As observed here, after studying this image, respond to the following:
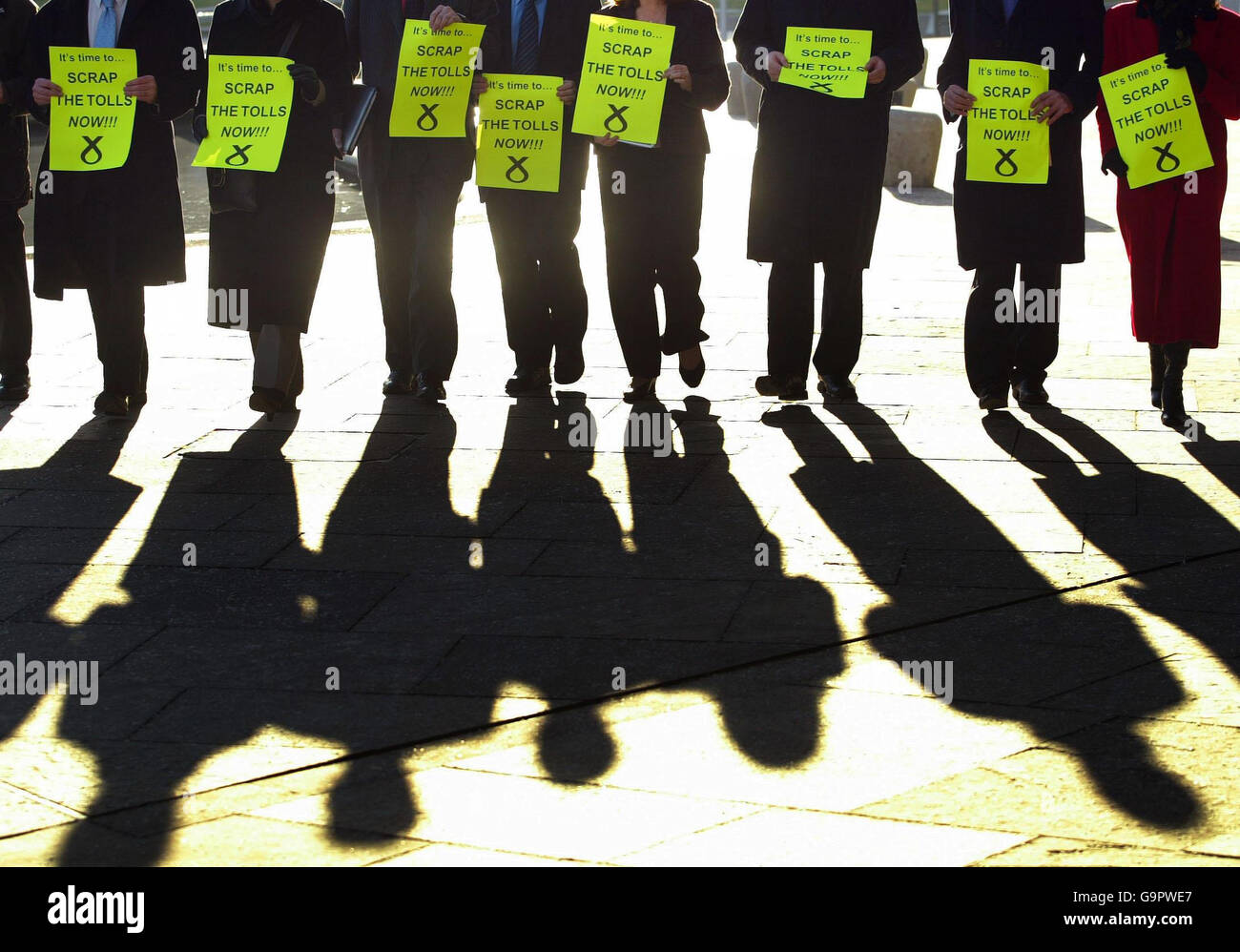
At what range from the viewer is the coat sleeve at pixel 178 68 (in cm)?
782

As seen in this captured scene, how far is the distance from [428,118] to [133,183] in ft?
4.14

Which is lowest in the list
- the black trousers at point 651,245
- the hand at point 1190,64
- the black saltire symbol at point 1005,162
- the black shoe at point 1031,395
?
the black shoe at point 1031,395

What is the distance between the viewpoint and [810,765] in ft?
13.9

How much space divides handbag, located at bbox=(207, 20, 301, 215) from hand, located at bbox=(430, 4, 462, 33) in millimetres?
547

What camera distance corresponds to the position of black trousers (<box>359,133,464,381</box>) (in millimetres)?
8109

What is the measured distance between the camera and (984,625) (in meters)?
5.17

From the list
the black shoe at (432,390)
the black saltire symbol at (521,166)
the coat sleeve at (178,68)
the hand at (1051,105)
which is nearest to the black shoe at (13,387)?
the coat sleeve at (178,68)

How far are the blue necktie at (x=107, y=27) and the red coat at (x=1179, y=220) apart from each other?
4002 mm

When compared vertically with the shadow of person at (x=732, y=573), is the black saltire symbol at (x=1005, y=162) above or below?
above

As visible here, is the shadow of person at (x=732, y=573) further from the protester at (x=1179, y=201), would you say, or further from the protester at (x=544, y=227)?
the protester at (x=1179, y=201)

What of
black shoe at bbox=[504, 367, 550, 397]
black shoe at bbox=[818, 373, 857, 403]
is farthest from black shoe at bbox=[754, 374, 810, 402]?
black shoe at bbox=[504, 367, 550, 397]

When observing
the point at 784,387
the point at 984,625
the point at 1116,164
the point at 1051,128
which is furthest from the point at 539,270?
the point at 984,625
